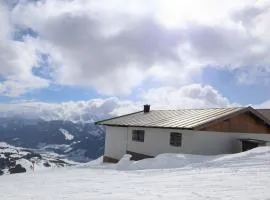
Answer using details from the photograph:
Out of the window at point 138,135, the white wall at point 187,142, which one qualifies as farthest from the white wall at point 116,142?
the window at point 138,135

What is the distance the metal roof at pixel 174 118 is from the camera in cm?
2531

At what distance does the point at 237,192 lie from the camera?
9438 mm

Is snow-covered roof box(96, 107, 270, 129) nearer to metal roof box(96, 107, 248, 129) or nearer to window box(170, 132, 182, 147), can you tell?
metal roof box(96, 107, 248, 129)

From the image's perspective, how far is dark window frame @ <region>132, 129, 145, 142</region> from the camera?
28.9 m

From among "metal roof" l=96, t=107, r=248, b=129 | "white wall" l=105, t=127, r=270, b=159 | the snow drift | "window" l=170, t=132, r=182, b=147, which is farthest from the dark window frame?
the snow drift

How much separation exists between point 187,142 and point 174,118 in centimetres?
374

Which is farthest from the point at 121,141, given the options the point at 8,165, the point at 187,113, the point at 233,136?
the point at 8,165

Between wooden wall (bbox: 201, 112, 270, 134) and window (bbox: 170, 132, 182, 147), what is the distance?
1.99 m

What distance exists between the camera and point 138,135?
29.4 meters

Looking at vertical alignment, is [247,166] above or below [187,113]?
below

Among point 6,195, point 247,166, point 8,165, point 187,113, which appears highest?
point 187,113

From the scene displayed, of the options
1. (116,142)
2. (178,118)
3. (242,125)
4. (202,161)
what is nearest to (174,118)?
(178,118)

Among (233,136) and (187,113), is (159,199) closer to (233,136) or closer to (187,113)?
(233,136)

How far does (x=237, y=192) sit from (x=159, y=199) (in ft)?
7.15
